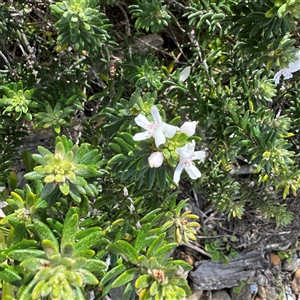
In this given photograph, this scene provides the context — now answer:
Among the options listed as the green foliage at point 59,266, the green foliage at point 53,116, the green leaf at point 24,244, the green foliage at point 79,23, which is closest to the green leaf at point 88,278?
the green foliage at point 59,266

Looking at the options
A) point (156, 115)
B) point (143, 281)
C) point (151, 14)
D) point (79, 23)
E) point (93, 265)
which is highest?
point (79, 23)

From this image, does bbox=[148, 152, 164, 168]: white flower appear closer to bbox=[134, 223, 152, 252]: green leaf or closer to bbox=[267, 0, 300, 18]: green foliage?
bbox=[134, 223, 152, 252]: green leaf

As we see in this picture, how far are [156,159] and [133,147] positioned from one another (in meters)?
0.21

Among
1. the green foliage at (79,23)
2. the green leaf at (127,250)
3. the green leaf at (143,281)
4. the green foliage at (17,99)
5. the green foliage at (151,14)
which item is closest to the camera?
the green leaf at (143,281)

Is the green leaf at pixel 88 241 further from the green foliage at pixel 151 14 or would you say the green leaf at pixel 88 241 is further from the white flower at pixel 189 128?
the green foliage at pixel 151 14

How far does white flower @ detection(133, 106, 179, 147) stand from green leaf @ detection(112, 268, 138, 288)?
514 mm

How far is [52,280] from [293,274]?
2.84 meters

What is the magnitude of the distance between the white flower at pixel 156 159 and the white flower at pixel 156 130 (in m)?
0.05

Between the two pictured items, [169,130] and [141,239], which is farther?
[141,239]

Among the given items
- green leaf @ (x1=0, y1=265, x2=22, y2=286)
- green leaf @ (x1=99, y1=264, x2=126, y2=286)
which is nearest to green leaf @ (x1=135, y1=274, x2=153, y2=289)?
green leaf @ (x1=99, y1=264, x2=126, y2=286)

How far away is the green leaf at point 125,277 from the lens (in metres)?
1.52

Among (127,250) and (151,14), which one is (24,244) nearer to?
(127,250)

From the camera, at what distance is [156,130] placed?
1.55 m

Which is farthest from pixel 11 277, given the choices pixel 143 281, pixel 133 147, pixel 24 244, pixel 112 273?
pixel 133 147
